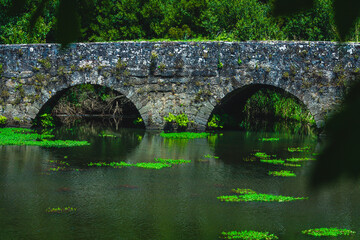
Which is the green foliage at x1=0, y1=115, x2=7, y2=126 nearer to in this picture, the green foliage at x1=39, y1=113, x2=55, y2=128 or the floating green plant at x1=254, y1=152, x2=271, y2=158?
the green foliage at x1=39, y1=113, x2=55, y2=128

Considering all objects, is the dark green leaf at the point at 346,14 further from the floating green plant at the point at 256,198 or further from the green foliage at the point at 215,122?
the green foliage at the point at 215,122

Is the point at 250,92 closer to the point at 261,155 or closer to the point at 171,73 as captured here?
the point at 171,73

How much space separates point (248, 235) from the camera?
4.96m

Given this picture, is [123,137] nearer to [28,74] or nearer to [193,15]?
[28,74]

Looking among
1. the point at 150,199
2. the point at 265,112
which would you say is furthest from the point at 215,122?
the point at 150,199

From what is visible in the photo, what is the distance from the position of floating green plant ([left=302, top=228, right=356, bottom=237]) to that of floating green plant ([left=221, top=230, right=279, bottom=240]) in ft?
1.25

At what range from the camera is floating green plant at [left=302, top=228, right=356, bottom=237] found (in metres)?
5.04

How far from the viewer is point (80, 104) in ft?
62.4

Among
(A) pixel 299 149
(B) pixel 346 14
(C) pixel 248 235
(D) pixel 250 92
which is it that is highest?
(D) pixel 250 92

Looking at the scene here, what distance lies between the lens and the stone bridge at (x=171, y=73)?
12672mm

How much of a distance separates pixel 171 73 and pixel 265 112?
4.91 meters

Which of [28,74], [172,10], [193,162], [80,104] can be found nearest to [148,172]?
[193,162]

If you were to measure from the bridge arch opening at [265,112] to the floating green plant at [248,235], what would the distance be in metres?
9.47

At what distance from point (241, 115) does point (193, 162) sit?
→ 812 centimetres
